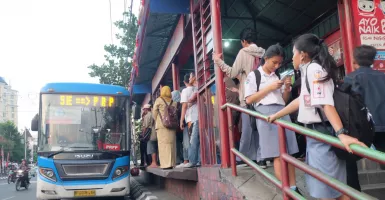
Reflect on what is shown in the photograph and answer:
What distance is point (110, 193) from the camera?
25.6 ft

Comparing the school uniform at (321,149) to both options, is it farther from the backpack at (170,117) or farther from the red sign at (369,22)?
the backpack at (170,117)

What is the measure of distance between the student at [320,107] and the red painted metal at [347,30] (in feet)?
8.74

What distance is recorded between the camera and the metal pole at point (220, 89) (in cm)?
429

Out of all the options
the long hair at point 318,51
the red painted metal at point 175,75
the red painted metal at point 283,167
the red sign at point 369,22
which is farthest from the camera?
the red painted metal at point 175,75

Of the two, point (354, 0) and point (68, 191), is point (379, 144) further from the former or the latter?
point (68, 191)

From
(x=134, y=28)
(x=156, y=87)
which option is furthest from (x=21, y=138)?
(x=156, y=87)

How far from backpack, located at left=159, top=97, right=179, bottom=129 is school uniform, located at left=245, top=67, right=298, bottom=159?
10.0ft

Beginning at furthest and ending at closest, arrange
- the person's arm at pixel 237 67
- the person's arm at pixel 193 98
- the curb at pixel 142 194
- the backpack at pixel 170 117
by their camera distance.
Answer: the curb at pixel 142 194 < the backpack at pixel 170 117 < the person's arm at pixel 193 98 < the person's arm at pixel 237 67

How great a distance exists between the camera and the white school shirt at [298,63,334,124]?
2.28 metres

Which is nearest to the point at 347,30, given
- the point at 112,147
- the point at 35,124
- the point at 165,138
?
the point at 165,138

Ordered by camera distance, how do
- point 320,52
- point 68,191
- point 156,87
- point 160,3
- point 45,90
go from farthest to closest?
point 156,87 → point 45,90 → point 68,191 → point 160,3 → point 320,52

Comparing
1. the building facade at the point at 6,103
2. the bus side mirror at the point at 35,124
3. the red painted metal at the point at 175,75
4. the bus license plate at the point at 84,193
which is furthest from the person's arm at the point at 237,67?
the building facade at the point at 6,103

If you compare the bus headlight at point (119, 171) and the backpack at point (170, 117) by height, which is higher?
the backpack at point (170, 117)

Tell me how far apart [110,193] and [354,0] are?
6009mm
